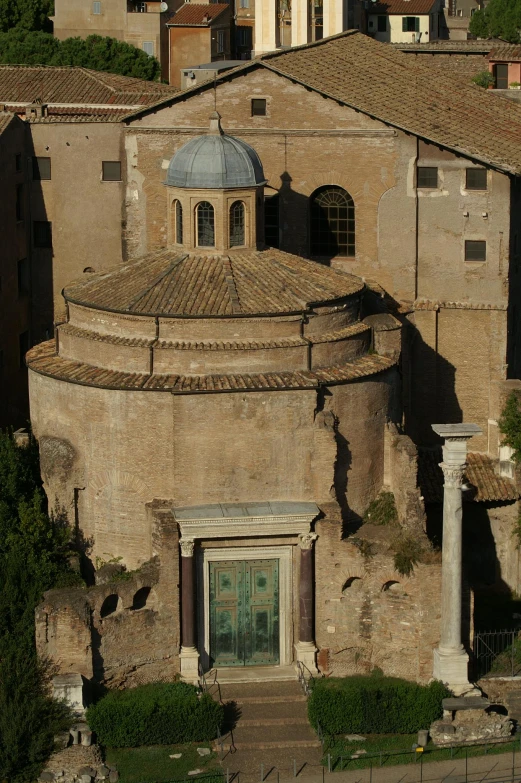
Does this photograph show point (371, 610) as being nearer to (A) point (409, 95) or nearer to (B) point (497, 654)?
(B) point (497, 654)

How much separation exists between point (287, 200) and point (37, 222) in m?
8.02

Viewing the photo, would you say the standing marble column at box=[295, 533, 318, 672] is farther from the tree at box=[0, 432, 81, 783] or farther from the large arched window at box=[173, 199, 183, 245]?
the large arched window at box=[173, 199, 183, 245]

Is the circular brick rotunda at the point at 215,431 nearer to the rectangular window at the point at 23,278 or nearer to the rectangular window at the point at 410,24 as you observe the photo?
the rectangular window at the point at 23,278

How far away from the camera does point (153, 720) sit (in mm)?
42562

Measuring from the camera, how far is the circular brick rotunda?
44.3m

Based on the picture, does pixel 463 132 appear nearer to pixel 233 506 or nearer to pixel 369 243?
pixel 369 243

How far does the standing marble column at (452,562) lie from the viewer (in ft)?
142

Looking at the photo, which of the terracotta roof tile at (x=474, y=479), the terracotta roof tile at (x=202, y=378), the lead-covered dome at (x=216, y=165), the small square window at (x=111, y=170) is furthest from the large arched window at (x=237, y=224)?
the small square window at (x=111, y=170)

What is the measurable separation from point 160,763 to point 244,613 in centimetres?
435

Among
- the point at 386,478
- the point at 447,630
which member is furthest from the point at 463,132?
the point at 447,630

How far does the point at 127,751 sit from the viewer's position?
42.4 m

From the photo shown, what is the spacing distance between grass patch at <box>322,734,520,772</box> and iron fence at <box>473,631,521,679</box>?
272cm

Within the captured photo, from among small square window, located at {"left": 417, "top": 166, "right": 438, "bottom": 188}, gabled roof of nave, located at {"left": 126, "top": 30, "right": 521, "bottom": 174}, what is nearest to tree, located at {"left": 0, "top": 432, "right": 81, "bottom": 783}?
gabled roof of nave, located at {"left": 126, "top": 30, "right": 521, "bottom": 174}

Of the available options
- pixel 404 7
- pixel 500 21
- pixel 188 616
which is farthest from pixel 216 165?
pixel 404 7
